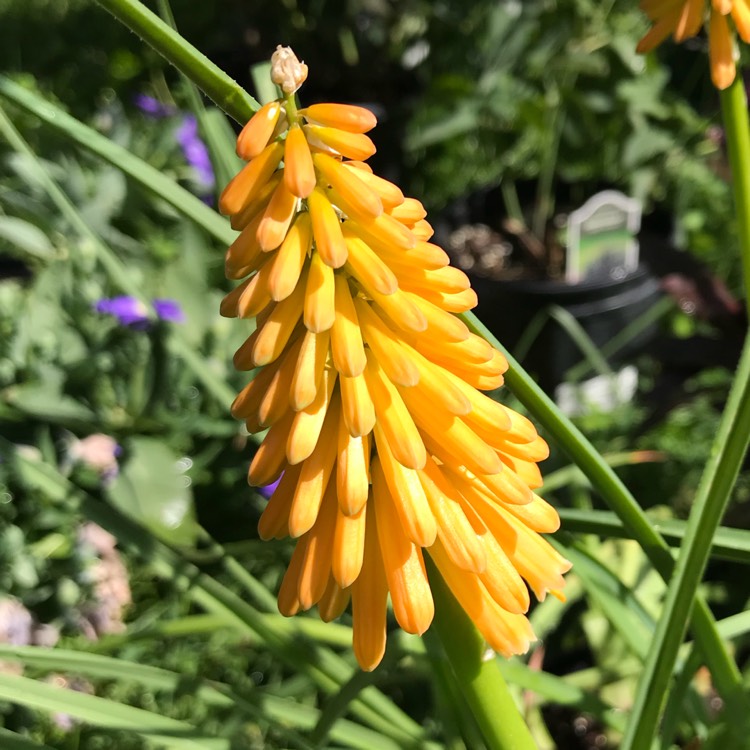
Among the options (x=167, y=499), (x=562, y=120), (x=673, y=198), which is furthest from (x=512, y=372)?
(x=673, y=198)

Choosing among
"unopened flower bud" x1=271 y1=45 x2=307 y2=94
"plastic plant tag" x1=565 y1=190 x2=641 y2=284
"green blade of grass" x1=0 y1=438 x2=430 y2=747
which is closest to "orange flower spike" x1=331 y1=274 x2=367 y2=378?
"unopened flower bud" x1=271 y1=45 x2=307 y2=94

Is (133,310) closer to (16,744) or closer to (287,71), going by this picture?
(16,744)

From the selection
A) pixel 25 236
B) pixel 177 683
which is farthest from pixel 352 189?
pixel 25 236

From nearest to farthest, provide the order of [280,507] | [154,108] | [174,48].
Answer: [174,48]
[280,507]
[154,108]

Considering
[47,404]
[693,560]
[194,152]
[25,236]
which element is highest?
[194,152]

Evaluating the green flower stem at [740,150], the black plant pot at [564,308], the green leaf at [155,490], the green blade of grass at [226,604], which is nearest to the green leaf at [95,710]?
the green blade of grass at [226,604]
